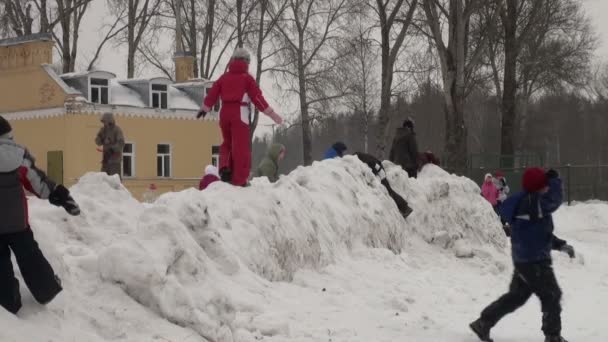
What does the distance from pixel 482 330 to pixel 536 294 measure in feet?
1.79

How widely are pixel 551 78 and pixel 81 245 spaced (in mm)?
31408

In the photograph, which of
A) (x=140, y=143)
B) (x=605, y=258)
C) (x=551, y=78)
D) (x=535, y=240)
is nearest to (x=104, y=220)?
(x=535, y=240)

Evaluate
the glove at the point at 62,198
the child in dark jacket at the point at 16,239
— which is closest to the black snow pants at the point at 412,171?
the glove at the point at 62,198

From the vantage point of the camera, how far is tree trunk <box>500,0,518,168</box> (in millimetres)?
29750

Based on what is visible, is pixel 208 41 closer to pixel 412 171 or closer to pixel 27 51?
pixel 27 51

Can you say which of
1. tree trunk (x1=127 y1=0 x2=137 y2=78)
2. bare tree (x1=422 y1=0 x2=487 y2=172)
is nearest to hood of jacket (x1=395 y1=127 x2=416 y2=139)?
bare tree (x1=422 y1=0 x2=487 y2=172)

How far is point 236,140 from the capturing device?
917 cm

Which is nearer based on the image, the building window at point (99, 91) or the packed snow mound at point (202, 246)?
the packed snow mound at point (202, 246)

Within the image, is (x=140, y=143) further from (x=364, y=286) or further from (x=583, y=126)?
(x=583, y=126)

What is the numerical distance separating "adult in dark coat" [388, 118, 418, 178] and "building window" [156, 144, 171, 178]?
1959 cm

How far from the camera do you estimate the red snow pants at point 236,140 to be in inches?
355

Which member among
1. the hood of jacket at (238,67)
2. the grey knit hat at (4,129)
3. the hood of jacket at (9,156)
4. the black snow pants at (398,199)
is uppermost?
the hood of jacket at (238,67)

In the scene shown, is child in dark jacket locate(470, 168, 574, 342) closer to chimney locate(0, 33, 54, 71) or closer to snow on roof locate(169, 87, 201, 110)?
chimney locate(0, 33, 54, 71)

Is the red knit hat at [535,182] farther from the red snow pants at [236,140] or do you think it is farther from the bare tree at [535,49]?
the bare tree at [535,49]
